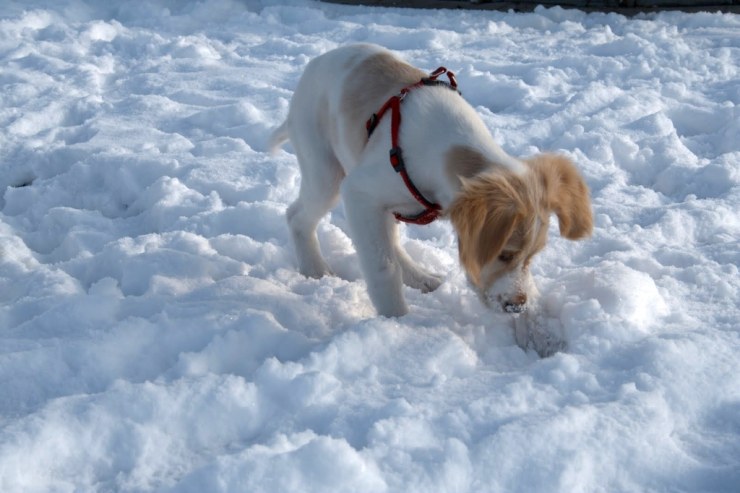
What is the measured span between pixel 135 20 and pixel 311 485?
7.88m

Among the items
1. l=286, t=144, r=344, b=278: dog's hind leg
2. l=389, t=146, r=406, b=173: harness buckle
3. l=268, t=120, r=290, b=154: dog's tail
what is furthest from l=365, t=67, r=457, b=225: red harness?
l=268, t=120, r=290, b=154: dog's tail

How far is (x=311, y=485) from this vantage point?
87.6 inches

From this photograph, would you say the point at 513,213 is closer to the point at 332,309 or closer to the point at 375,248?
the point at 375,248

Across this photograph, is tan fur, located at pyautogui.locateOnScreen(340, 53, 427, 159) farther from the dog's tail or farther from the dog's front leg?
the dog's tail

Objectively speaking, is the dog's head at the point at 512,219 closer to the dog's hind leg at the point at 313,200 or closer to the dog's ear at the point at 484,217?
the dog's ear at the point at 484,217

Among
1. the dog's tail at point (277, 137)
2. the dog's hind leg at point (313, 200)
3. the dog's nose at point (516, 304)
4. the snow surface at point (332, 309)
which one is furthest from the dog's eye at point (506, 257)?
the dog's tail at point (277, 137)

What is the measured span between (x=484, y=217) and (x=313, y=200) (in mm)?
1350

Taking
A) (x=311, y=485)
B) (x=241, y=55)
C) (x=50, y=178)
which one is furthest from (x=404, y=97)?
(x=241, y=55)

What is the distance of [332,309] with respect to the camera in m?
3.55

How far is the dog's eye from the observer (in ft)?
10.2

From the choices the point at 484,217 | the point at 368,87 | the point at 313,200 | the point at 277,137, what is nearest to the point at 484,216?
the point at 484,217

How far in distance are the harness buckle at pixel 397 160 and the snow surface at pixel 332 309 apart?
25.2 inches

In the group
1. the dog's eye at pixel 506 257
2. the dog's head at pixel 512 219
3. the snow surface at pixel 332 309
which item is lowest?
the snow surface at pixel 332 309

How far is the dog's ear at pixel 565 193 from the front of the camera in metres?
3.15
